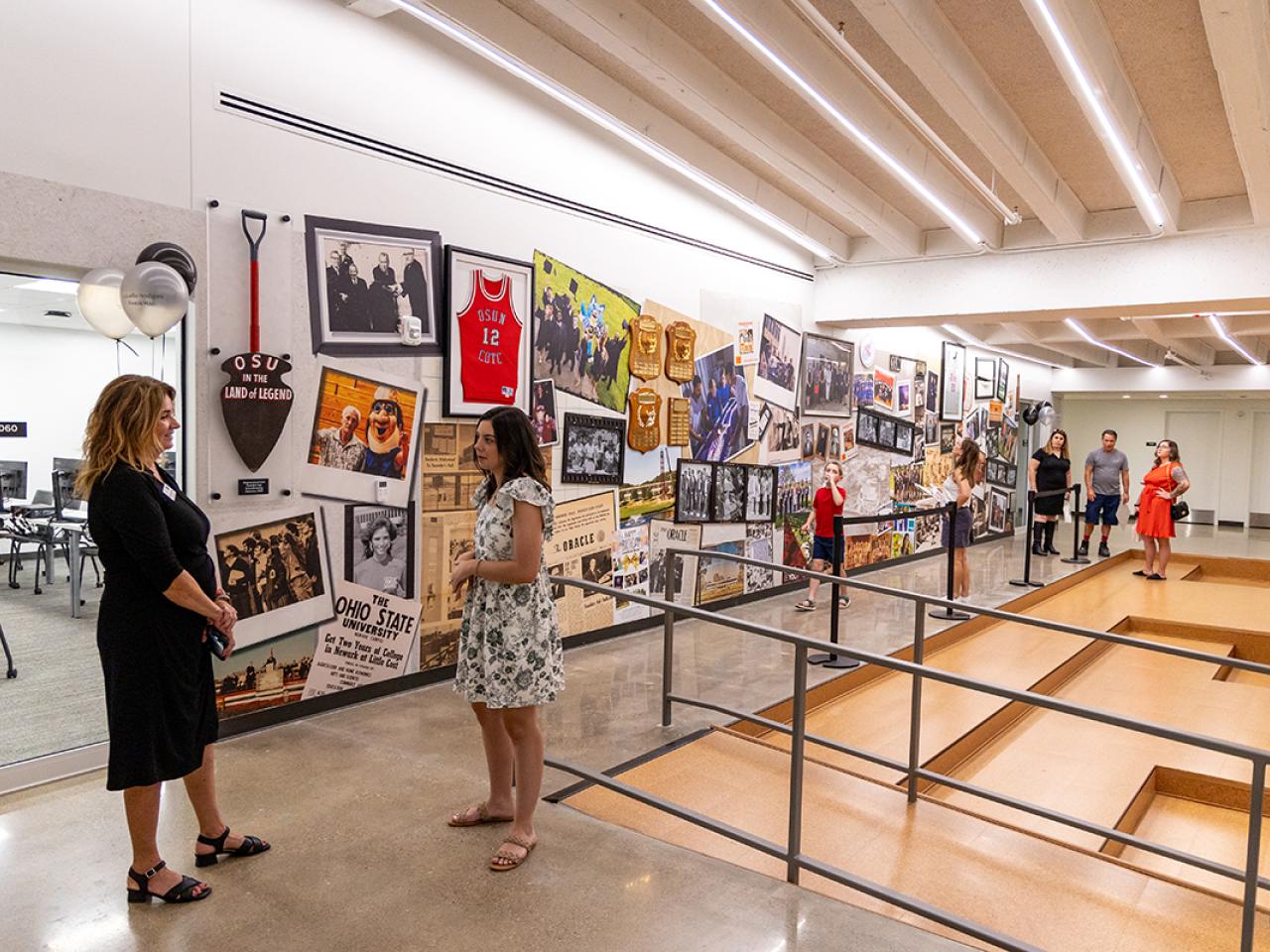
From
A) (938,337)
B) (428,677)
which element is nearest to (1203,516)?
(938,337)

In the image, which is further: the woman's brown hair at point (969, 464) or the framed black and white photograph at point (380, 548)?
the woman's brown hair at point (969, 464)

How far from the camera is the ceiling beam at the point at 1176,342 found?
1112cm

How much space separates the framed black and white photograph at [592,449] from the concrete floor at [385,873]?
2.09 meters

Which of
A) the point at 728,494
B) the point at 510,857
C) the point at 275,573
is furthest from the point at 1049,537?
the point at 510,857

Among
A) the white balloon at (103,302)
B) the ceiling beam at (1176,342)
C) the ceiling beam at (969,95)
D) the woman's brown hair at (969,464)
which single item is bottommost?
the woman's brown hair at (969,464)

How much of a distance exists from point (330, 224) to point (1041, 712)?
5676 mm

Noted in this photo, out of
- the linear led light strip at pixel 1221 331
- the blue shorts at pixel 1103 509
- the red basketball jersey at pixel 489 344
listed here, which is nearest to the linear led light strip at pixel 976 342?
the blue shorts at pixel 1103 509

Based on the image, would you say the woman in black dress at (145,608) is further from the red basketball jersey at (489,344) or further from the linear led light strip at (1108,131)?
the linear led light strip at (1108,131)

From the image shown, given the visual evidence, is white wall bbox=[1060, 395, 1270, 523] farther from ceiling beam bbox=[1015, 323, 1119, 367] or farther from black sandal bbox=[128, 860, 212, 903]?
black sandal bbox=[128, 860, 212, 903]

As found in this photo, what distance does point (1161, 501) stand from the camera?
32.9 feet

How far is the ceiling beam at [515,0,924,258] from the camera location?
4.12 m

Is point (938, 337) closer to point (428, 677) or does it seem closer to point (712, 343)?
point (712, 343)

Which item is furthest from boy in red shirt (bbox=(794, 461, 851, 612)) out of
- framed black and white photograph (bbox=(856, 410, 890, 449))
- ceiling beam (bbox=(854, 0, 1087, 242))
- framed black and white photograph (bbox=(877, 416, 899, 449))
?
framed black and white photograph (bbox=(877, 416, 899, 449))

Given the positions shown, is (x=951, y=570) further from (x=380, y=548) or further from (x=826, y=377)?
(x=380, y=548)
